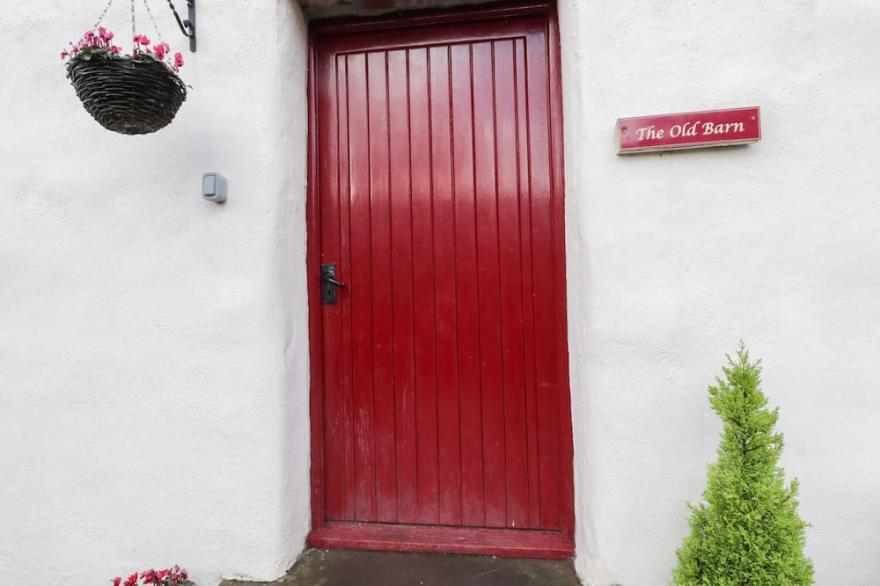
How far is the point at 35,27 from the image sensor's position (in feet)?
7.83

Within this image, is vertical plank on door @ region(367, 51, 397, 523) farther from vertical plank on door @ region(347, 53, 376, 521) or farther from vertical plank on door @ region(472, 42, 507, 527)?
vertical plank on door @ region(472, 42, 507, 527)

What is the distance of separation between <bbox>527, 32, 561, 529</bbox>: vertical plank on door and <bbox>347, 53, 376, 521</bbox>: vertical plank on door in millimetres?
868

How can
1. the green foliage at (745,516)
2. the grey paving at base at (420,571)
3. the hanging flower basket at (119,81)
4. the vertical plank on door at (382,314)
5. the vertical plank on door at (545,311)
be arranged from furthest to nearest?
the vertical plank on door at (382,314)
the vertical plank on door at (545,311)
the grey paving at base at (420,571)
the hanging flower basket at (119,81)
the green foliage at (745,516)

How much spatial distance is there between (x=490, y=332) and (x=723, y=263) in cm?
108

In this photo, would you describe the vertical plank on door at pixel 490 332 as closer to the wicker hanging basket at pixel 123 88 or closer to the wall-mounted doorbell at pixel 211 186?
the wall-mounted doorbell at pixel 211 186

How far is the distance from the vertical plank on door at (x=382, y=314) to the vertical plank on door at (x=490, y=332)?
479 mm

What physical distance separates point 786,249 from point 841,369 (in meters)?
0.54

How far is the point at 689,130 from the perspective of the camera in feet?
6.37

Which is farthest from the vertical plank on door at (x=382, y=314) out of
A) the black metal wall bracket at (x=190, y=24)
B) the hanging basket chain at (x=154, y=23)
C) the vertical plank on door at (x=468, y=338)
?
the hanging basket chain at (x=154, y=23)

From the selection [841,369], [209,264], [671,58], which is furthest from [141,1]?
[841,369]

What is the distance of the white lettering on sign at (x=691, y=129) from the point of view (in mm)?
1919

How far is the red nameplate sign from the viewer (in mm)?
1911

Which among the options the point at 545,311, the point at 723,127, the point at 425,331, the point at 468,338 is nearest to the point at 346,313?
the point at 425,331

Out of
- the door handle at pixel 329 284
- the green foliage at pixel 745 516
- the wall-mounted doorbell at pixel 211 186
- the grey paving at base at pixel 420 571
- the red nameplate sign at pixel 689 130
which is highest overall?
the red nameplate sign at pixel 689 130
